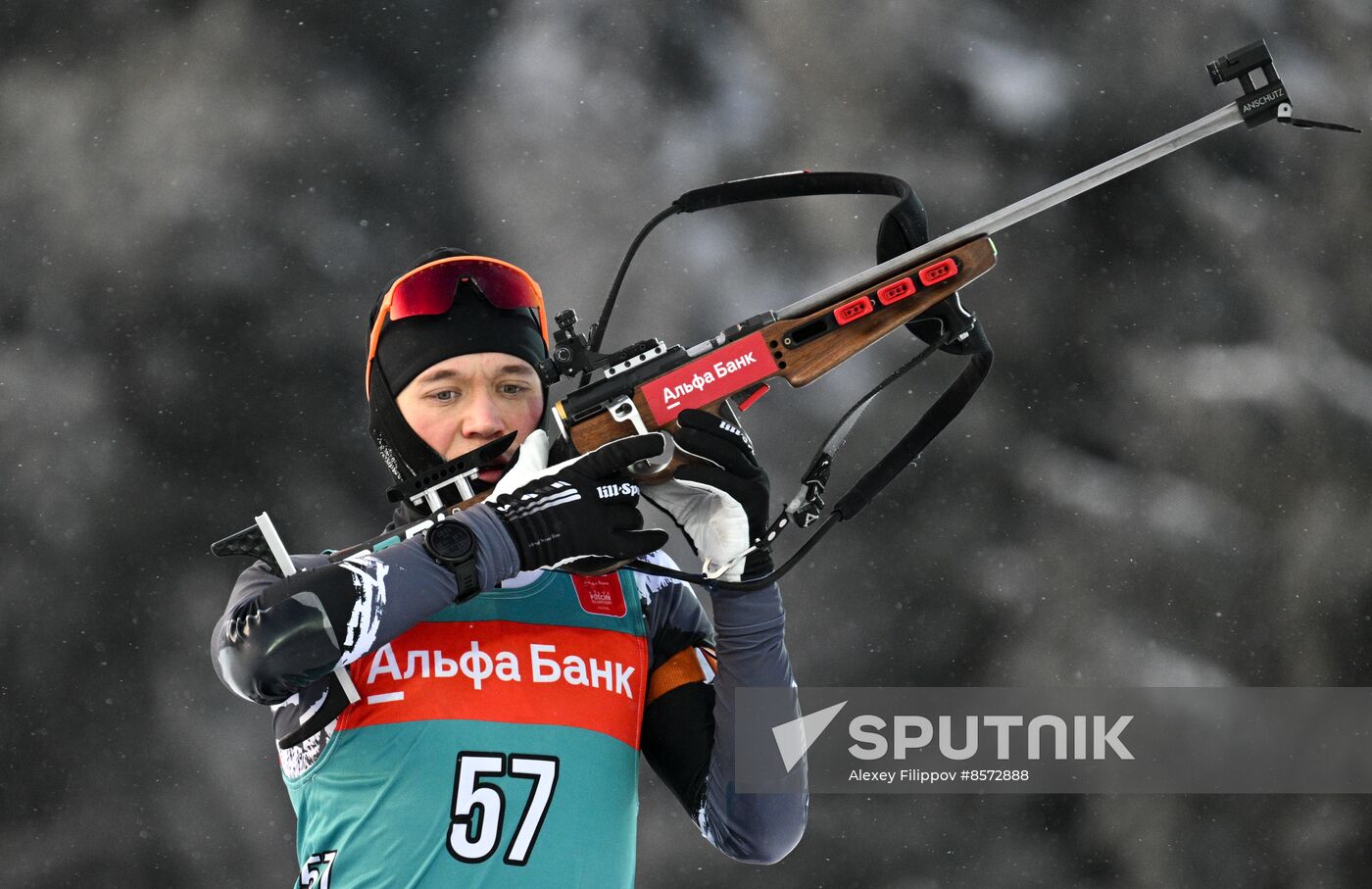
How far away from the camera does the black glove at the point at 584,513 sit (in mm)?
1876

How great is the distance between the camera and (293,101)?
383cm

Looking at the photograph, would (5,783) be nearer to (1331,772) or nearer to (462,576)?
(462,576)

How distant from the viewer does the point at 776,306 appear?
150 inches

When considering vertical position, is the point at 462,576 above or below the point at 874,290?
below

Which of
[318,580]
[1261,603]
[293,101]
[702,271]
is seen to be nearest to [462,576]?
[318,580]

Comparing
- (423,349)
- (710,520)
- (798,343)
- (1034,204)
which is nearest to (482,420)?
(423,349)

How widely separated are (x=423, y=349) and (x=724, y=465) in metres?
0.63

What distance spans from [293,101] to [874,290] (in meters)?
2.38

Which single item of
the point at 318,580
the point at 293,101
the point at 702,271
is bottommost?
the point at 318,580

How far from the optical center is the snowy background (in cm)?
375

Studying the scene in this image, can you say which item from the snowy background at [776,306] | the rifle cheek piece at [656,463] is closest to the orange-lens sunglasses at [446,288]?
the rifle cheek piece at [656,463]

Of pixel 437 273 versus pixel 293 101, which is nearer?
pixel 437 273

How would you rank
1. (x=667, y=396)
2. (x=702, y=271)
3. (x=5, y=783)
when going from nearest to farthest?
(x=667, y=396) < (x=5, y=783) < (x=702, y=271)

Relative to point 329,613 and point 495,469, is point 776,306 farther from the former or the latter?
point 329,613
